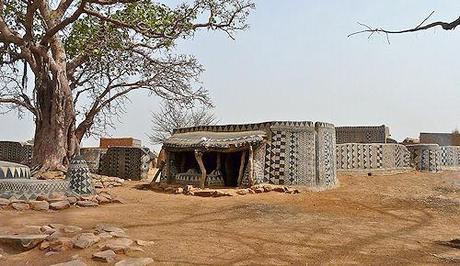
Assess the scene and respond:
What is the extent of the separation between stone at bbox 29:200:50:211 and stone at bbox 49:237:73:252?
3.35 meters

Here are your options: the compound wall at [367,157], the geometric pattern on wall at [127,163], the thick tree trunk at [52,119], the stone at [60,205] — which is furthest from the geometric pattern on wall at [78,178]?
the compound wall at [367,157]

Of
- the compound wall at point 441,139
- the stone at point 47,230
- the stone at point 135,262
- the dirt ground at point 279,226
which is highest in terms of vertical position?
the compound wall at point 441,139

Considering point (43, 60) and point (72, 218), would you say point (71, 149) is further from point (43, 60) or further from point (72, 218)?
point (72, 218)

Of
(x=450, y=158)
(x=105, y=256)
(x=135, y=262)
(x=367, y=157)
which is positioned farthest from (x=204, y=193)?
(x=450, y=158)

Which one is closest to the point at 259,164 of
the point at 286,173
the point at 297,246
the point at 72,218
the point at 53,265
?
the point at 286,173

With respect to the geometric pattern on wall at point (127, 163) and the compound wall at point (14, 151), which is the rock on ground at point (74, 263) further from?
the compound wall at point (14, 151)

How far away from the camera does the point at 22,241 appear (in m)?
5.05

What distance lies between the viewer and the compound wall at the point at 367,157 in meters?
16.9

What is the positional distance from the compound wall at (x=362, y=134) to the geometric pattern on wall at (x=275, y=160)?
11404mm

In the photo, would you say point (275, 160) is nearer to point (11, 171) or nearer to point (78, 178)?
point (78, 178)

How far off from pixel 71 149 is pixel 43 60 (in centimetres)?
331

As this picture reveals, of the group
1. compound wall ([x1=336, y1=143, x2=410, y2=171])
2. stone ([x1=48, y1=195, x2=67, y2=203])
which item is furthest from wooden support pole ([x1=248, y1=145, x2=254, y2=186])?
stone ([x1=48, y1=195, x2=67, y2=203])

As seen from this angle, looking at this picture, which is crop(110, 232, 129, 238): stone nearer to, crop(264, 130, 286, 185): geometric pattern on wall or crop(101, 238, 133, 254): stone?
crop(101, 238, 133, 254): stone

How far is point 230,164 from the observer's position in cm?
1455
